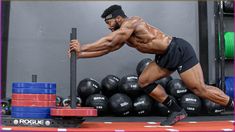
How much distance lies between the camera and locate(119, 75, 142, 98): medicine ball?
481 centimetres

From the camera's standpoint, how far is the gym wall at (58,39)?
5543mm

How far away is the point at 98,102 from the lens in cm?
469

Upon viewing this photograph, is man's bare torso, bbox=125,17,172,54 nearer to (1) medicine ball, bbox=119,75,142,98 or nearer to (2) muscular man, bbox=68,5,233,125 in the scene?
(2) muscular man, bbox=68,5,233,125

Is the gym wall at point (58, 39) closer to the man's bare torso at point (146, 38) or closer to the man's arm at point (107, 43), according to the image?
the man's bare torso at point (146, 38)

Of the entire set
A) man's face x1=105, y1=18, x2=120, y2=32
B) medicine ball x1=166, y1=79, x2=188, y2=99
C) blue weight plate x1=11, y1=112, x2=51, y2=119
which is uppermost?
man's face x1=105, y1=18, x2=120, y2=32

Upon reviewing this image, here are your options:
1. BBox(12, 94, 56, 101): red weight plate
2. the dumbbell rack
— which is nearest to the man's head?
the dumbbell rack

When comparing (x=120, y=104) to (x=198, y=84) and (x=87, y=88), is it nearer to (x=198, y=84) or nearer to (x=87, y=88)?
(x=87, y=88)

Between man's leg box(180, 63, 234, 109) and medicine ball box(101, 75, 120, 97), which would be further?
medicine ball box(101, 75, 120, 97)

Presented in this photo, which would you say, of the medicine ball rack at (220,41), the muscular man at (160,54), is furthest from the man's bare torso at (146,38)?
the medicine ball rack at (220,41)

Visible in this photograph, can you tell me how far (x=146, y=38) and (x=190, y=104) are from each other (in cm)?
173

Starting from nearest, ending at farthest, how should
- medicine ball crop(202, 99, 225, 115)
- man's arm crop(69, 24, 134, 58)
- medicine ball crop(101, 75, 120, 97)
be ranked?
man's arm crop(69, 24, 134, 58) → medicine ball crop(202, 99, 225, 115) → medicine ball crop(101, 75, 120, 97)

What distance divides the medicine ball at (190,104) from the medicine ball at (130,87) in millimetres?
545

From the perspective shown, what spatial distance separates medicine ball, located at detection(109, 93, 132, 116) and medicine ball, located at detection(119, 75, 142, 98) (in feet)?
0.36

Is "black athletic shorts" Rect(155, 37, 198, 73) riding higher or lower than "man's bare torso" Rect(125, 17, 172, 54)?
lower
